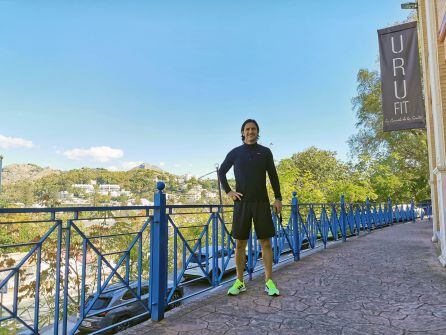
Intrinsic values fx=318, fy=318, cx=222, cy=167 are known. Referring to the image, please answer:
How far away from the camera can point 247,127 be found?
11.0 feet

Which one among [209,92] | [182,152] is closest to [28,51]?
[209,92]

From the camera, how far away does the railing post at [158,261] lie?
2.74 m

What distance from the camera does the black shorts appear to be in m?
3.20

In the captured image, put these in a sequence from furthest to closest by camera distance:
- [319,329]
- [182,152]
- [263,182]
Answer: [182,152] → [263,182] → [319,329]

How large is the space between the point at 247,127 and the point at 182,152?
104179mm

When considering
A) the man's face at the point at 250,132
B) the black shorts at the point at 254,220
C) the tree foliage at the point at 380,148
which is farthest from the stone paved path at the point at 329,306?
the tree foliage at the point at 380,148

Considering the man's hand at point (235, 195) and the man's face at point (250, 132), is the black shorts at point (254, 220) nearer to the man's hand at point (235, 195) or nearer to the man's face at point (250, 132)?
the man's hand at point (235, 195)

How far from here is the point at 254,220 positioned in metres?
3.23

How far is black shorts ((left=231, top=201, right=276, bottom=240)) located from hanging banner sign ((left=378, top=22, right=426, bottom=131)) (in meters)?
5.26

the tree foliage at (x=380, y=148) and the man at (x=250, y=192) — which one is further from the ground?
the tree foliage at (x=380, y=148)

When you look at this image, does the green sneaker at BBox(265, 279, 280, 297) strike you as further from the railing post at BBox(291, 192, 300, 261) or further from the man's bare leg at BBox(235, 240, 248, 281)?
the railing post at BBox(291, 192, 300, 261)

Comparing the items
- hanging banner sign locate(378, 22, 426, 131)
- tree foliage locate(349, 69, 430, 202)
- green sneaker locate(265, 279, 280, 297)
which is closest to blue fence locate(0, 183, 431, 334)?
green sneaker locate(265, 279, 280, 297)

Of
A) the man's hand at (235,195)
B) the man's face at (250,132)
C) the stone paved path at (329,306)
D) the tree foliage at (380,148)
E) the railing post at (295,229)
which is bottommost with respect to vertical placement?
the stone paved path at (329,306)

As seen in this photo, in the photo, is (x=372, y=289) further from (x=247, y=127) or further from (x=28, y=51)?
(x=28, y=51)
